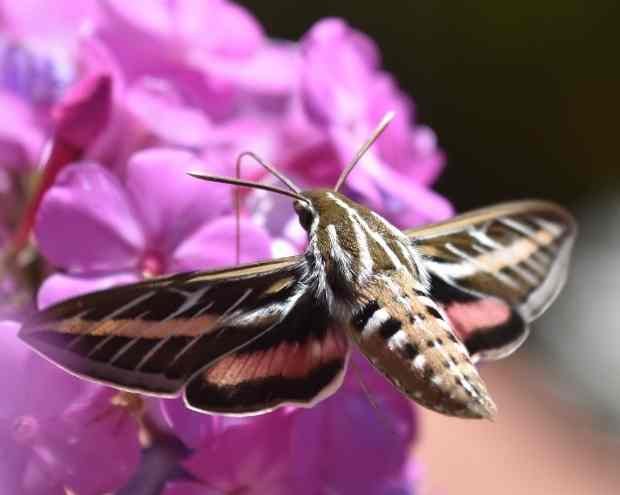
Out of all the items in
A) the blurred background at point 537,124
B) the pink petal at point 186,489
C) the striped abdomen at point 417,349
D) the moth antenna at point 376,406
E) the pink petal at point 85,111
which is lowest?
the blurred background at point 537,124

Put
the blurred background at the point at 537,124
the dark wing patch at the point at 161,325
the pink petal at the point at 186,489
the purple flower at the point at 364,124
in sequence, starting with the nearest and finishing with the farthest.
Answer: the dark wing patch at the point at 161,325 → the pink petal at the point at 186,489 → the purple flower at the point at 364,124 → the blurred background at the point at 537,124

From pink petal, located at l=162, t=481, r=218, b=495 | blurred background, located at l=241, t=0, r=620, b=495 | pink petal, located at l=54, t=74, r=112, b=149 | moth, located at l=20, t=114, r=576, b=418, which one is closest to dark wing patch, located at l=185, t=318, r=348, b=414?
moth, located at l=20, t=114, r=576, b=418

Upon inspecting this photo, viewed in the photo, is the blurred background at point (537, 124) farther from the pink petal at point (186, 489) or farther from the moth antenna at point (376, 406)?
the pink petal at point (186, 489)

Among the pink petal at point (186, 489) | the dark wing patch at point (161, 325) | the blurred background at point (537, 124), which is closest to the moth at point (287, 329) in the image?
the dark wing patch at point (161, 325)

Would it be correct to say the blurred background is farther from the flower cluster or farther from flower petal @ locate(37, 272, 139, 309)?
flower petal @ locate(37, 272, 139, 309)

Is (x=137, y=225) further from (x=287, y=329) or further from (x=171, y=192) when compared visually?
(x=287, y=329)

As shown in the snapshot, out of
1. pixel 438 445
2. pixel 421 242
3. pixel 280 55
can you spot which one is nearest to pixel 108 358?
pixel 421 242

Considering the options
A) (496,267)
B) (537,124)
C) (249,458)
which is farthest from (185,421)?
(537,124)
